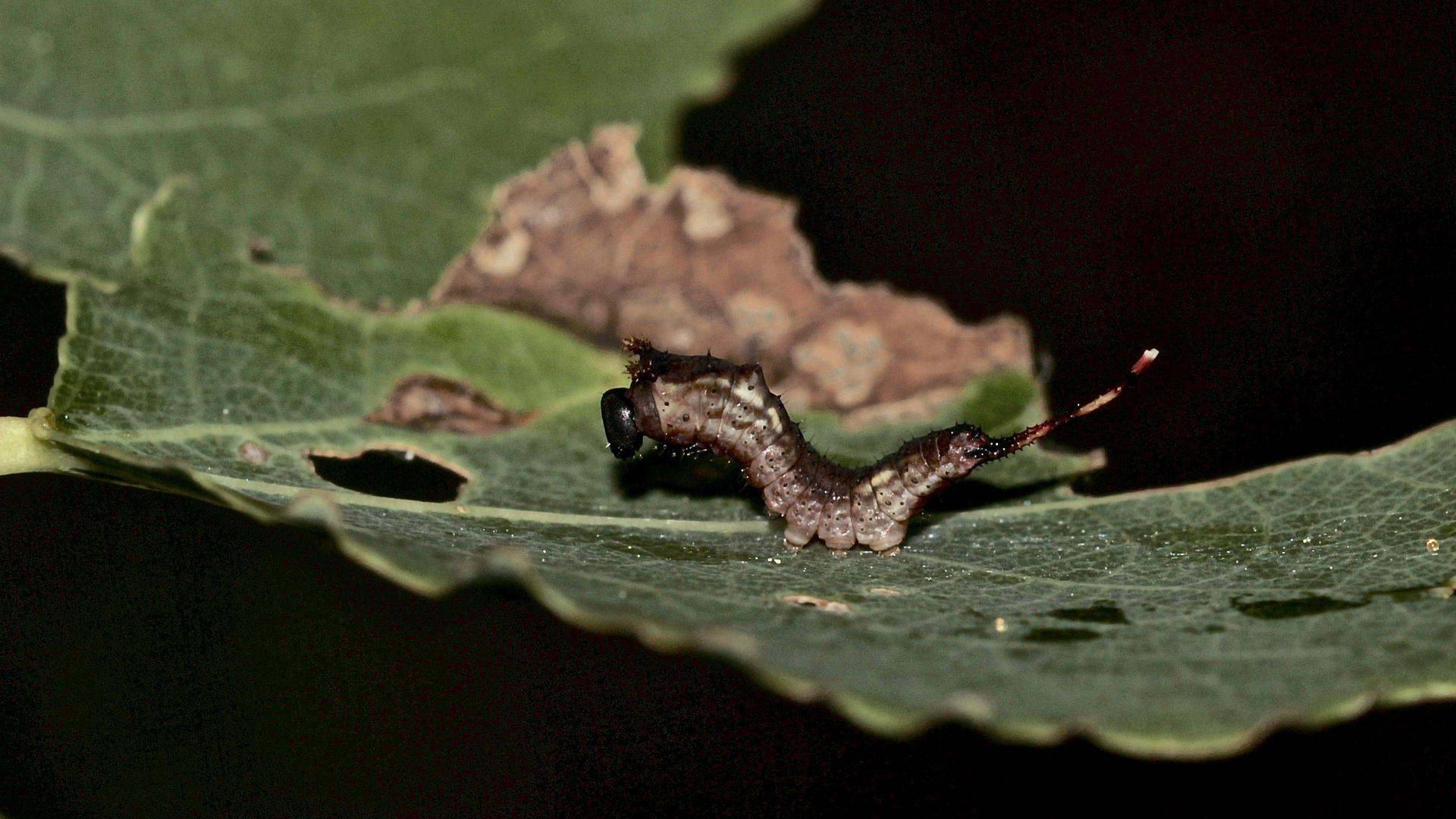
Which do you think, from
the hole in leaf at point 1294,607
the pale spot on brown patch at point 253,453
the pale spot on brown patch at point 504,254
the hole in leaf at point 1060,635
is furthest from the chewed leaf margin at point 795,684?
the pale spot on brown patch at point 504,254

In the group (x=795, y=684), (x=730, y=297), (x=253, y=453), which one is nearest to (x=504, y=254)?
(x=730, y=297)

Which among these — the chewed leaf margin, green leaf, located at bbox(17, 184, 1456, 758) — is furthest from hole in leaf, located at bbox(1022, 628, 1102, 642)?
the chewed leaf margin

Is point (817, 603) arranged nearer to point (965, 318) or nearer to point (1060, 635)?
point (1060, 635)

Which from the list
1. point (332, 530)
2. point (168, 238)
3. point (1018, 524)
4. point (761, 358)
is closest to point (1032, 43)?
point (761, 358)

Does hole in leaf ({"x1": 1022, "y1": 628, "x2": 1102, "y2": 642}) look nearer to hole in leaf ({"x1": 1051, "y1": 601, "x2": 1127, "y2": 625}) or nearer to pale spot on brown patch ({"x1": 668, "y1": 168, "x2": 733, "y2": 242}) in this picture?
hole in leaf ({"x1": 1051, "y1": 601, "x2": 1127, "y2": 625})

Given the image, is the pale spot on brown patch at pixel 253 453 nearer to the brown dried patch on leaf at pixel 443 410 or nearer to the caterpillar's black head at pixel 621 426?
the brown dried patch on leaf at pixel 443 410

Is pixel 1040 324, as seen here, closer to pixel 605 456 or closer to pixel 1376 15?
pixel 1376 15

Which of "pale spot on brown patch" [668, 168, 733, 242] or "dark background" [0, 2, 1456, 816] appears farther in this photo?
"dark background" [0, 2, 1456, 816]
